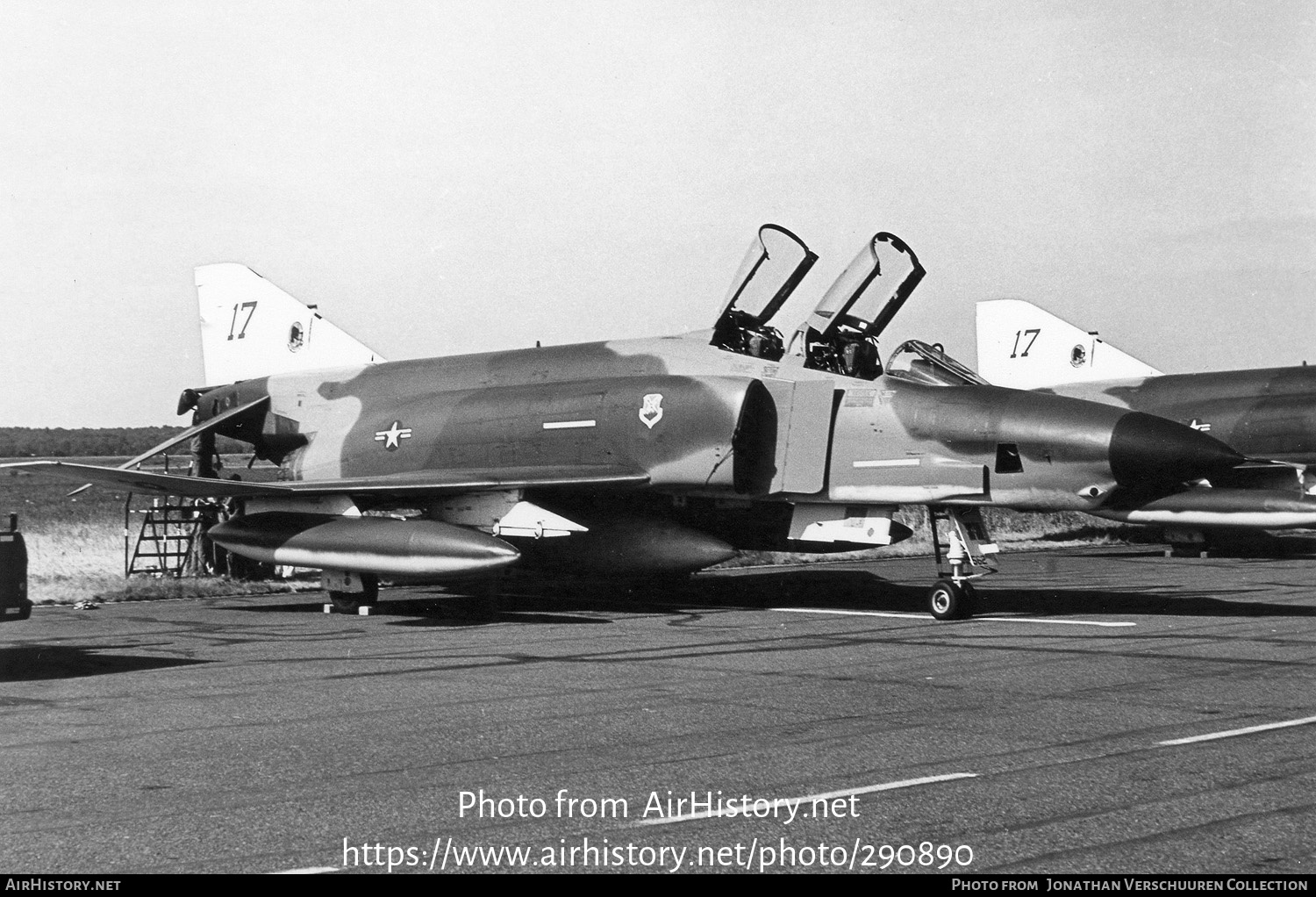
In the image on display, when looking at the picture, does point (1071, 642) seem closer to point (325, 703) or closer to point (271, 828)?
point (325, 703)

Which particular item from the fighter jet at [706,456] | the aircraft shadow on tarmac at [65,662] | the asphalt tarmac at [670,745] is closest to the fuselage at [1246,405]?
the fighter jet at [706,456]

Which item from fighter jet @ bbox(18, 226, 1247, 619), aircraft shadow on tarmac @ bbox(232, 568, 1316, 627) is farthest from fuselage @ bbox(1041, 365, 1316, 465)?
fighter jet @ bbox(18, 226, 1247, 619)

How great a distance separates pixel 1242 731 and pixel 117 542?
19706mm

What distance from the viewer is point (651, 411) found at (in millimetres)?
14328

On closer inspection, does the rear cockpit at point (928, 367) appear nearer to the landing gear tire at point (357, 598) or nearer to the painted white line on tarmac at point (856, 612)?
the painted white line on tarmac at point (856, 612)

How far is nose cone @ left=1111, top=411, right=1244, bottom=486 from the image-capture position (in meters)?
11.6

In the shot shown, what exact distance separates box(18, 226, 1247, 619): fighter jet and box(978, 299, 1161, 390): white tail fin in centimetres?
1326

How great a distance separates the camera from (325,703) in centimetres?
816

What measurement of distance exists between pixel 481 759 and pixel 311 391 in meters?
12.3

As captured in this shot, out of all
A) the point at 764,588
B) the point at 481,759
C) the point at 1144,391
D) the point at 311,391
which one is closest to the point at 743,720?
the point at 481,759

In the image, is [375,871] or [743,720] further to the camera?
[743,720]

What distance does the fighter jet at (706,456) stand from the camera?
1236cm

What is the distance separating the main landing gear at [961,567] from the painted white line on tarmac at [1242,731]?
5442mm

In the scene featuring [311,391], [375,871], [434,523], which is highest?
[311,391]
